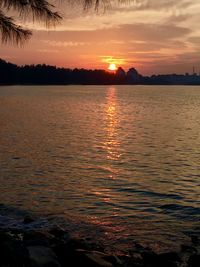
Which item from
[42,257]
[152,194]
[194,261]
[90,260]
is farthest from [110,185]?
[42,257]

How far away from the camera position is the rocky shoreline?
24.5 ft

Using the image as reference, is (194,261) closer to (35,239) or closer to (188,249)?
(188,249)

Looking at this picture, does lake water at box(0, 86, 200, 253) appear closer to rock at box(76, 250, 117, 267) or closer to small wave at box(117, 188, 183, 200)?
small wave at box(117, 188, 183, 200)

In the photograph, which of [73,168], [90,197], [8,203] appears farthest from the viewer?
[73,168]

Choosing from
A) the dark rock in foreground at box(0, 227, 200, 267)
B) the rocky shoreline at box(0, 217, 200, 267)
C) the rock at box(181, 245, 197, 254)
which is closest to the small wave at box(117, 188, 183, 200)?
the rocky shoreline at box(0, 217, 200, 267)

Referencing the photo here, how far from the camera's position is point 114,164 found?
22.6 meters

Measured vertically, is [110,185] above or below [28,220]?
below

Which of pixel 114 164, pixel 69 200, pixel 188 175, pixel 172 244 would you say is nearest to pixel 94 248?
pixel 172 244

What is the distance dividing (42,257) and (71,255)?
0.77m

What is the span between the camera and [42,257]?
7.68m

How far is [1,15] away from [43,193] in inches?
422

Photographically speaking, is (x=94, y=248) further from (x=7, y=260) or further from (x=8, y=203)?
(x=8, y=203)

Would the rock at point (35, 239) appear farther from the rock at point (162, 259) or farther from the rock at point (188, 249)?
the rock at point (188, 249)

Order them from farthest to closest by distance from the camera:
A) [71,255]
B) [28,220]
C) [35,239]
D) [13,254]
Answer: [28,220]
[35,239]
[71,255]
[13,254]
